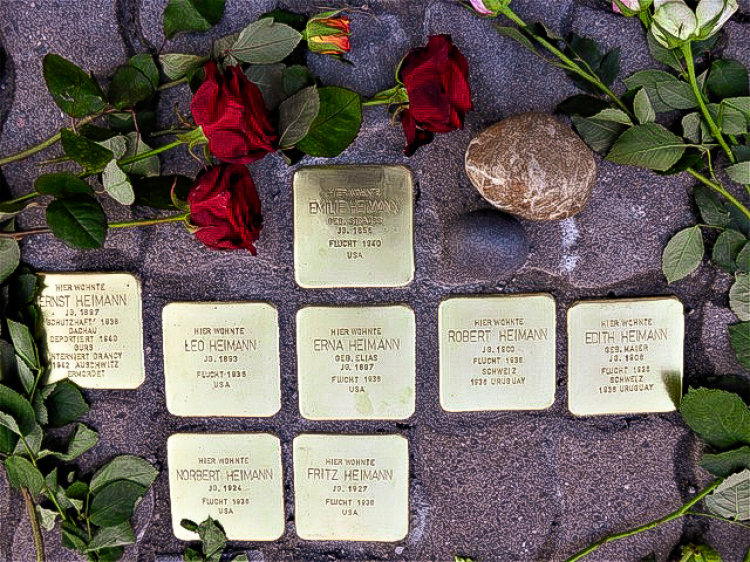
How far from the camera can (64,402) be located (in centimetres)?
79

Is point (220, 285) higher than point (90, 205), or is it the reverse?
point (90, 205)

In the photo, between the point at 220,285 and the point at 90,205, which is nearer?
Answer: the point at 90,205

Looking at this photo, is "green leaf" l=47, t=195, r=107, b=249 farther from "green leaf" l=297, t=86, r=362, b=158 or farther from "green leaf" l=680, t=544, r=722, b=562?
"green leaf" l=680, t=544, r=722, b=562

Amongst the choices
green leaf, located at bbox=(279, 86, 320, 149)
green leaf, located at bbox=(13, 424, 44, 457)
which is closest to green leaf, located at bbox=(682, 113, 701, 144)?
A: green leaf, located at bbox=(279, 86, 320, 149)

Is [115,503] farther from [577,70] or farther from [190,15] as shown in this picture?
[577,70]

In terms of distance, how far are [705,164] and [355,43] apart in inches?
18.7

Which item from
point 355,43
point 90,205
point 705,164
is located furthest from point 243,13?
point 705,164

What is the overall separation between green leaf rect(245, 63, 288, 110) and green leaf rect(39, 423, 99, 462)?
1.64ft

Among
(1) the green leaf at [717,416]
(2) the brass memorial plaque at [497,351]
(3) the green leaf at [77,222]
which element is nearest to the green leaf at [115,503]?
(3) the green leaf at [77,222]

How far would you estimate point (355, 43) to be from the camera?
743 millimetres

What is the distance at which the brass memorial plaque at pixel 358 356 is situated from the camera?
78 cm

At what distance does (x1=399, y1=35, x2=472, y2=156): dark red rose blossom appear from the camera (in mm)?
640

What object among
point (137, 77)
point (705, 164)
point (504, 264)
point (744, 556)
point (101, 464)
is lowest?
point (744, 556)

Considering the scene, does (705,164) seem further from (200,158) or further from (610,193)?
(200,158)
